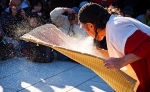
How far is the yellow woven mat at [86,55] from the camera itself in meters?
2.66

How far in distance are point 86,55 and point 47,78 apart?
2897 millimetres

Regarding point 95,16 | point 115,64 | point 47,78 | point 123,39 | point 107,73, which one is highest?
point 95,16

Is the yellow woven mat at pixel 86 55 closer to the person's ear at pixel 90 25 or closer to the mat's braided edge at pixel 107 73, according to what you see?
the mat's braided edge at pixel 107 73

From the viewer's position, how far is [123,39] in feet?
8.37

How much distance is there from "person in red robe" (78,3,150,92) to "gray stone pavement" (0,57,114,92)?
2.38 m

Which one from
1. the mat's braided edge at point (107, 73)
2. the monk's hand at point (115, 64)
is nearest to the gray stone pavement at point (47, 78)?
the mat's braided edge at point (107, 73)

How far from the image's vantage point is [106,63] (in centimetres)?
257

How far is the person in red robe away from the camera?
2537 millimetres

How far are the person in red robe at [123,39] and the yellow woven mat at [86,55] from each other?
4.6 inches

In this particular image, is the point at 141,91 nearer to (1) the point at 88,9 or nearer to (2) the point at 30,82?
(1) the point at 88,9

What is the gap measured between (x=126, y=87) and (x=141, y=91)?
0.17 m

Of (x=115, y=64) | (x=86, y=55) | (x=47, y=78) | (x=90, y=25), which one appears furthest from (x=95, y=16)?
(x=47, y=78)

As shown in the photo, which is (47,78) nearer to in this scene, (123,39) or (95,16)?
(95,16)

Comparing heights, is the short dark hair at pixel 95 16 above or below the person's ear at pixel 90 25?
above
